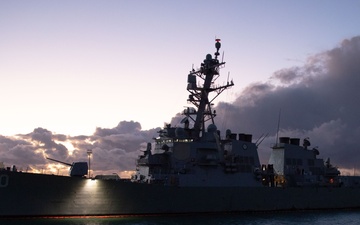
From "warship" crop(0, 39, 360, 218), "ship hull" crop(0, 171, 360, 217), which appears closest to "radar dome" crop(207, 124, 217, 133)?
"warship" crop(0, 39, 360, 218)

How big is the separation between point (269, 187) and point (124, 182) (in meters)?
11.0

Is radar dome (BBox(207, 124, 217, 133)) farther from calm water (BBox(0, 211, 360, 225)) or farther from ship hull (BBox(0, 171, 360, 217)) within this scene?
calm water (BBox(0, 211, 360, 225))

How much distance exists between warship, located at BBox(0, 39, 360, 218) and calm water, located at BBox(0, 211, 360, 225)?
15.7 inches

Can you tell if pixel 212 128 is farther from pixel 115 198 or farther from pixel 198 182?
pixel 115 198

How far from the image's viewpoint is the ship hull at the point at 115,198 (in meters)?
23.2

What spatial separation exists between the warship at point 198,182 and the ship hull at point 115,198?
0.05 metres

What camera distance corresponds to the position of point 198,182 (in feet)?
90.5

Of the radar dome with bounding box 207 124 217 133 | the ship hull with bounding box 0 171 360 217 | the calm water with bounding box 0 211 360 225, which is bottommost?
the calm water with bounding box 0 211 360 225

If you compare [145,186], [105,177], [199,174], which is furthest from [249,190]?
[105,177]

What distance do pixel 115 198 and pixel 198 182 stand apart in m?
5.69

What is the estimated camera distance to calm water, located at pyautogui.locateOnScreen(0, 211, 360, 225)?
76.9 feet

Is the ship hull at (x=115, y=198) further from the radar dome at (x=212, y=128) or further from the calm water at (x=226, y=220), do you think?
the radar dome at (x=212, y=128)

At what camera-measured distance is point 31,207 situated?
2336 cm

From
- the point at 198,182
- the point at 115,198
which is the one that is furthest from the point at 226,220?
the point at 115,198
